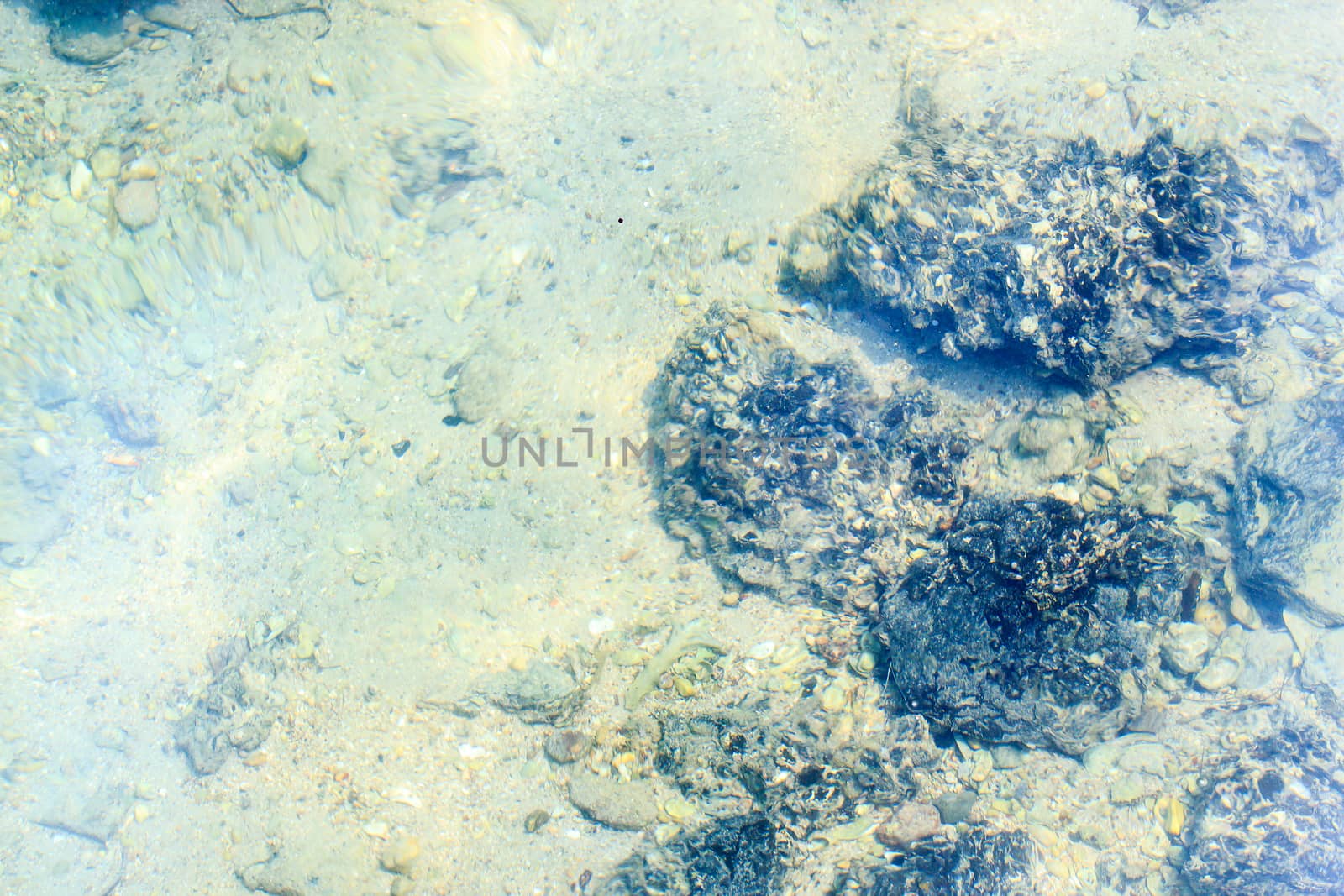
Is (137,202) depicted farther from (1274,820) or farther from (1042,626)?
(1274,820)

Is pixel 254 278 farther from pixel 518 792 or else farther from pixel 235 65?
pixel 518 792

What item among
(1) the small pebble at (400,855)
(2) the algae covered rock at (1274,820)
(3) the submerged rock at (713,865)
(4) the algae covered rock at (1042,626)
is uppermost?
(4) the algae covered rock at (1042,626)

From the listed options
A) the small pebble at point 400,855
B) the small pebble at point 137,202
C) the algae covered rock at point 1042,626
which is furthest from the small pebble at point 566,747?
the small pebble at point 137,202

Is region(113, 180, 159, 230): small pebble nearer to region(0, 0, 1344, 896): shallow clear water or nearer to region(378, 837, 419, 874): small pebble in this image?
region(0, 0, 1344, 896): shallow clear water

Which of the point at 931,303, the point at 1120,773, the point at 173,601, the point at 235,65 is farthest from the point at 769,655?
the point at 235,65

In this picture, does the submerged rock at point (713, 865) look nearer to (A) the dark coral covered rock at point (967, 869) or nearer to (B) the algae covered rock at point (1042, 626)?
(A) the dark coral covered rock at point (967, 869)
